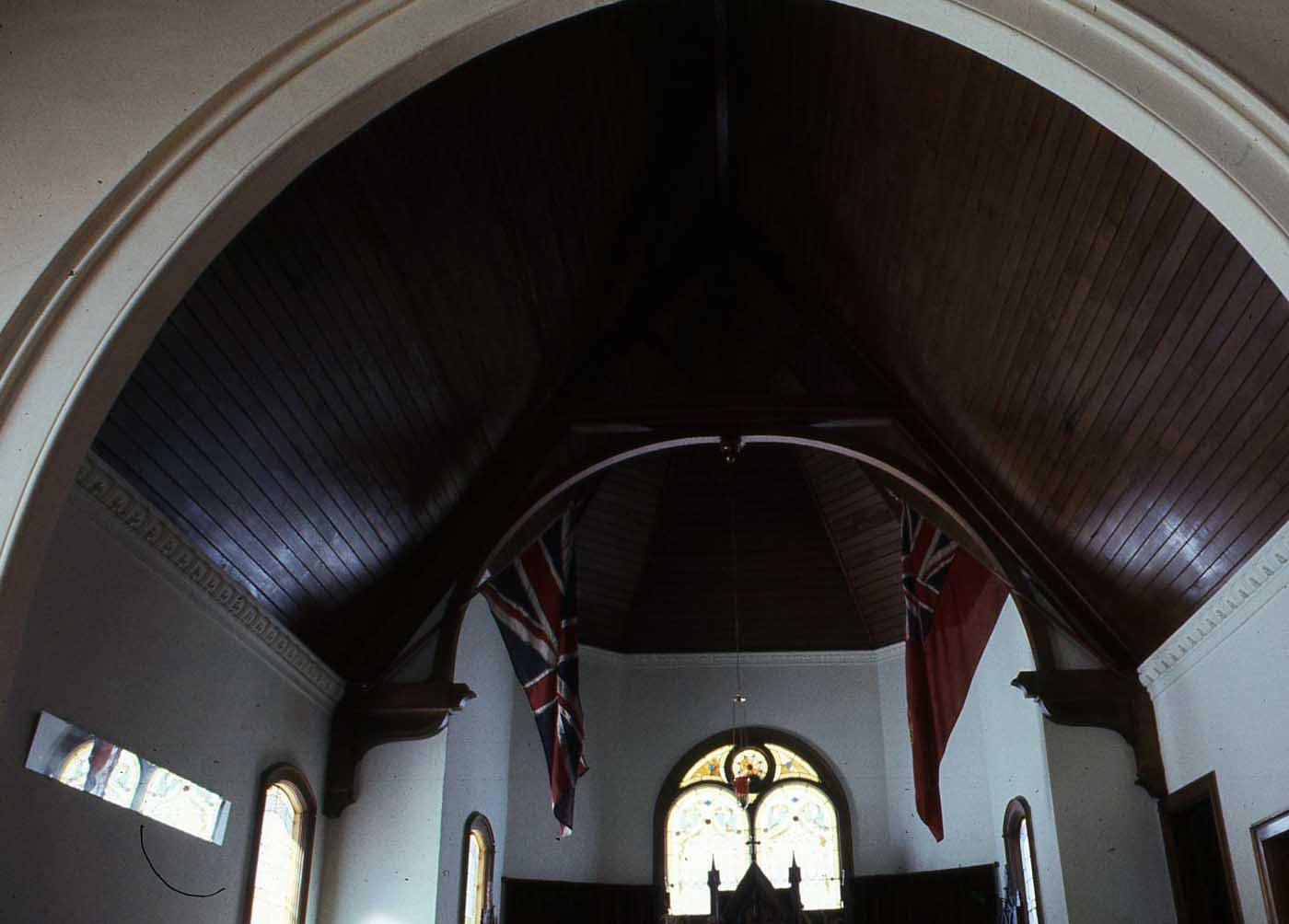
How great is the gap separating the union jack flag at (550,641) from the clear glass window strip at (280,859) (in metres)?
1.61

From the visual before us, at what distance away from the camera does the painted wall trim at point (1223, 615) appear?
17.6 feet

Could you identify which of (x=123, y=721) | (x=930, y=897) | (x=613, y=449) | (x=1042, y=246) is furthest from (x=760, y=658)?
(x=123, y=721)

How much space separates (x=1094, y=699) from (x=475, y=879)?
14.3ft

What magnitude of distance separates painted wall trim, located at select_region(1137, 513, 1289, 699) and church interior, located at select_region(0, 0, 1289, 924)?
25 mm

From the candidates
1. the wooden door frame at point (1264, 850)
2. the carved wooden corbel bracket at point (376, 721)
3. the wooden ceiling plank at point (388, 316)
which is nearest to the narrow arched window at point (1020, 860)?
the wooden door frame at point (1264, 850)

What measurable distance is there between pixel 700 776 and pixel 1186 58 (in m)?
9.10

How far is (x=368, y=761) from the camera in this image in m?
7.37

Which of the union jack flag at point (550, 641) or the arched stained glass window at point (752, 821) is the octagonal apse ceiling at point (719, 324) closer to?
the union jack flag at point (550, 641)

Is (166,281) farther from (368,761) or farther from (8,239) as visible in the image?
(368,761)

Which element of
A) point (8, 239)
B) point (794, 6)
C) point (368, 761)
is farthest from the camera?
point (368, 761)

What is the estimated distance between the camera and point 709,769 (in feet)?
35.9

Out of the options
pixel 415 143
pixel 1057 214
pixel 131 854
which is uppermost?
pixel 415 143

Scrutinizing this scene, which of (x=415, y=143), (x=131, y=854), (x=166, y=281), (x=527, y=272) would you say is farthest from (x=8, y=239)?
(x=527, y=272)

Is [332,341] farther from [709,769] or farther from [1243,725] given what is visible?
[709,769]
